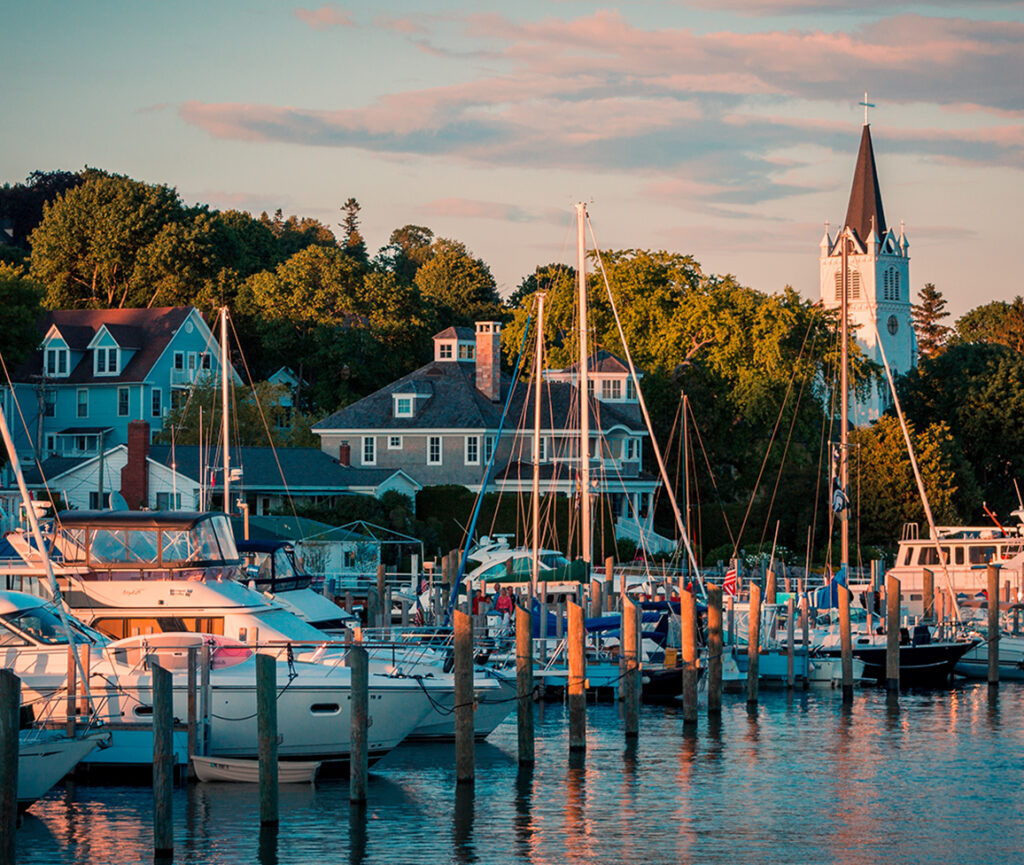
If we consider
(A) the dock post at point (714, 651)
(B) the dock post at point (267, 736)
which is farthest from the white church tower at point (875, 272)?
(B) the dock post at point (267, 736)

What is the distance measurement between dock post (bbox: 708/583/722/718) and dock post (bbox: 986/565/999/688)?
10.2 m

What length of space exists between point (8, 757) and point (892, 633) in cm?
2562

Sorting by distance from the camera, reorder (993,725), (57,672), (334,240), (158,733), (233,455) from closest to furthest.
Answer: (158,733) < (57,672) < (993,725) < (233,455) < (334,240)

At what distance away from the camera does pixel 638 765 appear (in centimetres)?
2889

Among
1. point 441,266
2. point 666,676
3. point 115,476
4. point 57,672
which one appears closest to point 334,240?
point 441,266

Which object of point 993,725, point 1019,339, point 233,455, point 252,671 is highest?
point 1019,339

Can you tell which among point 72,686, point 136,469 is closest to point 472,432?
point 136,469

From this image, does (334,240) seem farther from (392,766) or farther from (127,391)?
(392,766)

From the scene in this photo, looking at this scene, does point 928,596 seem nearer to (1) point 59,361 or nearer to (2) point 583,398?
(2) point 583,398

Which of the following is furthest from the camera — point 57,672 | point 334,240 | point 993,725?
point 334,240

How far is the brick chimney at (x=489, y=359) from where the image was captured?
78.4 meters

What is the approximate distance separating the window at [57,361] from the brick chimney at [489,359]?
79.5 ft

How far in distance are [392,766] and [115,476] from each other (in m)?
44.9

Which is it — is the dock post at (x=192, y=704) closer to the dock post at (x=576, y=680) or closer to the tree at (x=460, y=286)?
the dock post at (x=576, y=680)
